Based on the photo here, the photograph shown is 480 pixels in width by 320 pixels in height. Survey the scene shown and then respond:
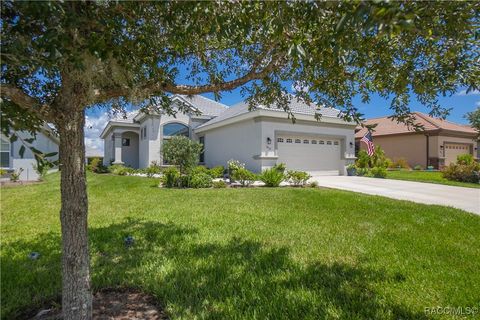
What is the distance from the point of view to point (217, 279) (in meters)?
3.38

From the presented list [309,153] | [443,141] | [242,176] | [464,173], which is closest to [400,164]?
[443,141]

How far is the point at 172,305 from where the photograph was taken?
2.82m

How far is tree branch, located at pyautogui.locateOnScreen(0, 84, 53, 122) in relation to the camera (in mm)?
1778

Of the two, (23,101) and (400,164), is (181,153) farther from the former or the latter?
(400,164)

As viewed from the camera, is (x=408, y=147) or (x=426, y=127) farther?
(x=408, y=147)

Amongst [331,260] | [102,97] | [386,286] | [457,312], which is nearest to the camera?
[102,97]

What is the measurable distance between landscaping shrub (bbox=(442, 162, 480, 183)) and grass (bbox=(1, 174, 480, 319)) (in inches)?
374

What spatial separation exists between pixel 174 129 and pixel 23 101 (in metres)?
19.0

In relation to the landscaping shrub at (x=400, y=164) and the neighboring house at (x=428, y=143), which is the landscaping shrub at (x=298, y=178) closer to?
the neighboring house at (x=428, y=143)

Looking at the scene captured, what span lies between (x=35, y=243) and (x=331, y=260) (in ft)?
15.5

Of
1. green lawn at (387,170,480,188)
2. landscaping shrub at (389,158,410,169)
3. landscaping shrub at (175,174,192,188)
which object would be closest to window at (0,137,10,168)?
landscaping shrub at (175,174,192,188)

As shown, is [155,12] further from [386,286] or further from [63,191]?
[386,286]

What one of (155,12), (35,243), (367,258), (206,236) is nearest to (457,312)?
(367,258)

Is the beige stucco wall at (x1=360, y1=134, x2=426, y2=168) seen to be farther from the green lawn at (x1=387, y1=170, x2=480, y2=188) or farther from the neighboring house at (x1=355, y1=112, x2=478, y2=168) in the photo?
the green lawn at (x1=387, y1=170, x2=480, y2=188)
